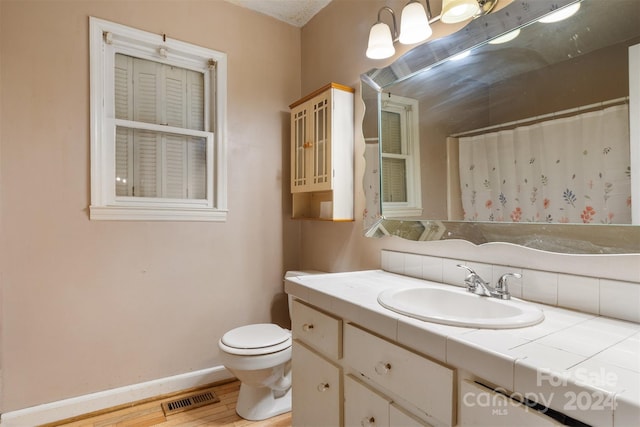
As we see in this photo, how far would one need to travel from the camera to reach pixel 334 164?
6.33 ft

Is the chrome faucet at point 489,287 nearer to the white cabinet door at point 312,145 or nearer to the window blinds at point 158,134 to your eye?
the white cabinet door at point 312,145

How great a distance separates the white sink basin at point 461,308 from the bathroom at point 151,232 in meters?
0.20

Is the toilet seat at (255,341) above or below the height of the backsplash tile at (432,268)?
below

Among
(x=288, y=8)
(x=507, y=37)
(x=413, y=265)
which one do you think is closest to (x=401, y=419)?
(x=413, y=265)

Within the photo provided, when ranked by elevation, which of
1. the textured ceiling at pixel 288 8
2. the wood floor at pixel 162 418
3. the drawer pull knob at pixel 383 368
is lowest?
the wood floor at pixel 162 418

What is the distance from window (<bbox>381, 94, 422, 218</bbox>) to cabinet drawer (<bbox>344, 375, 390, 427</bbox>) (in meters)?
0.85

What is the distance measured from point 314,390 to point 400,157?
3.81 feet

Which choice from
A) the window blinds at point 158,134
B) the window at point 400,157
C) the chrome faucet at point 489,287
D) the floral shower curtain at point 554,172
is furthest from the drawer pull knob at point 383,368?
the window blinds at point 158,134

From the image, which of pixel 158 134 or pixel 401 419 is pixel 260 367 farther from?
pixel 158 134

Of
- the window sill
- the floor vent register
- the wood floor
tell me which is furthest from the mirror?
the floor vent register

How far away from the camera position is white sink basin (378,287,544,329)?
882 millimetres

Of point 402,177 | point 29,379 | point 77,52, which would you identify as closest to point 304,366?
point 402,177

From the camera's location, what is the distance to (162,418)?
1.81 metres

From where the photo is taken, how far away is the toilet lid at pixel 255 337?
1739mm
